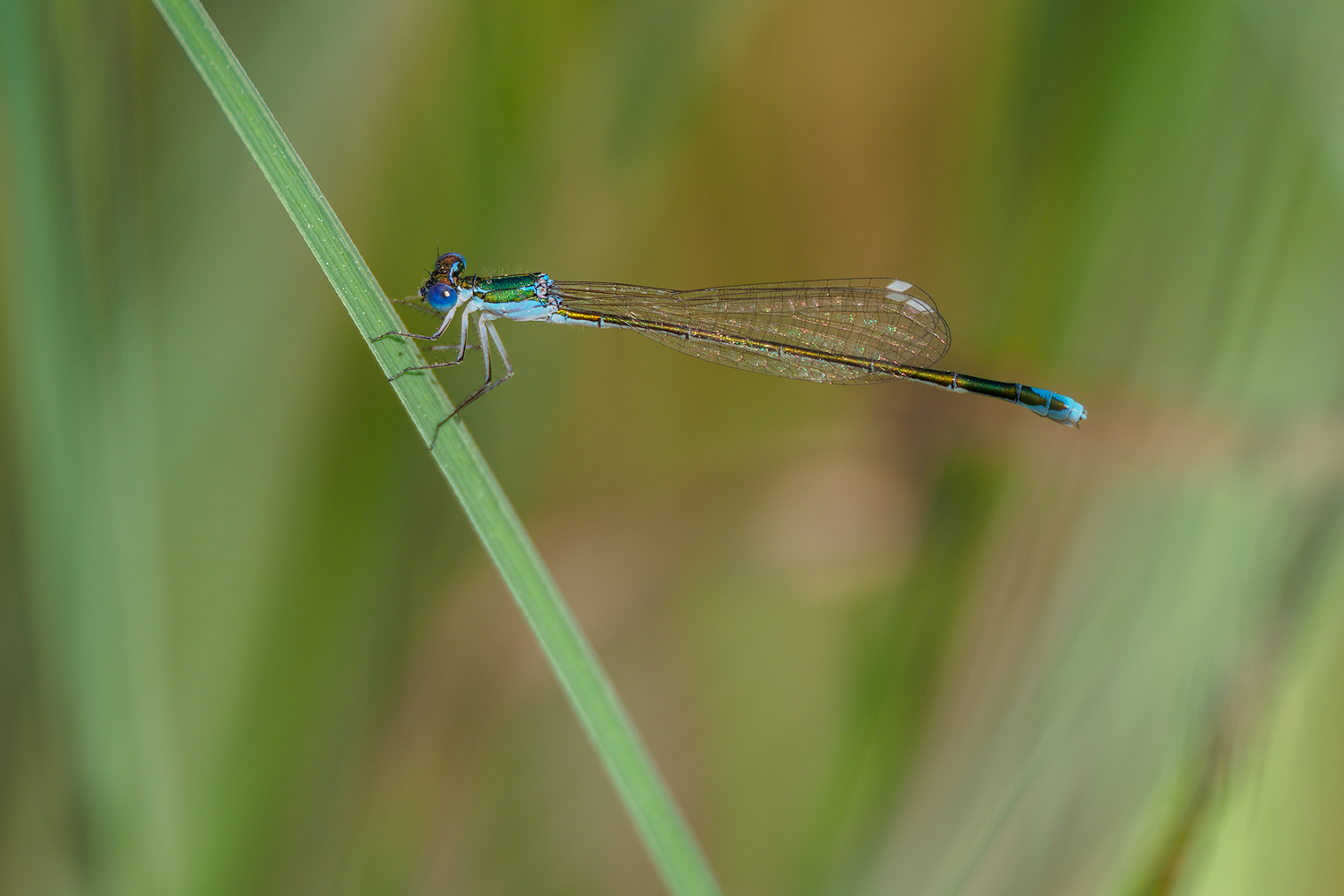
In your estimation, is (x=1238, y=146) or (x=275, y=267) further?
(x=275, y=267)

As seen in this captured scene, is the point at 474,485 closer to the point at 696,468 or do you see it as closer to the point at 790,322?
the point at 696,468

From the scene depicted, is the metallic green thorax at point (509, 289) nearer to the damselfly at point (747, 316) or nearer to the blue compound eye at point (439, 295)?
the damselfly at point (747, 316)

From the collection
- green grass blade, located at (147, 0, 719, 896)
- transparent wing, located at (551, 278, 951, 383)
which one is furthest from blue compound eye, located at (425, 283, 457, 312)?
green grass blade, located at (147, 0, 719, 896)

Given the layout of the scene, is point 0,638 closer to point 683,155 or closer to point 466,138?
point 466,138

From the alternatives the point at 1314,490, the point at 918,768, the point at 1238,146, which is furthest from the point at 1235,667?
the point at 1238,146

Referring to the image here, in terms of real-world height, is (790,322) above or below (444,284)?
above

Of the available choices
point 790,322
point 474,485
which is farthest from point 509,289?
point 474,485

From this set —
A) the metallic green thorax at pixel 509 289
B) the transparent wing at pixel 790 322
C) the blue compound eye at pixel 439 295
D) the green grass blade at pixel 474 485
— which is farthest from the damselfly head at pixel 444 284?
the green grass blade at pixel 474 485
